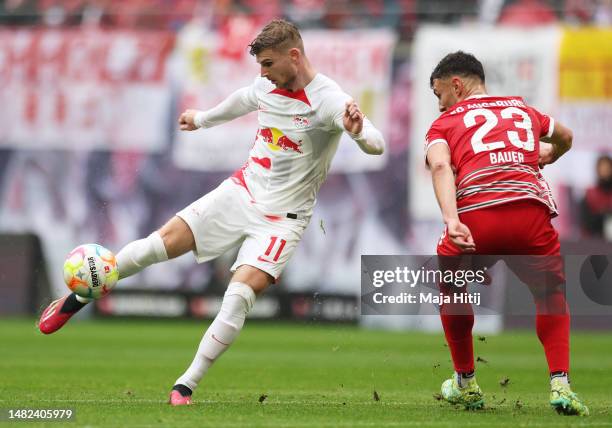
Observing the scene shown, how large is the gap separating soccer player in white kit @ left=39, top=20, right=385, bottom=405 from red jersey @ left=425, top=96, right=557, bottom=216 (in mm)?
750

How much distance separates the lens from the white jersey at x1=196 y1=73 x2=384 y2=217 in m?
7.35

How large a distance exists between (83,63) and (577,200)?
8.99 m

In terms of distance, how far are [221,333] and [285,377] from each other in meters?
3.10

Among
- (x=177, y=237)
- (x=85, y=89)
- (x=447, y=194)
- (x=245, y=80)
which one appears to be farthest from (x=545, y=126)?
(x=85, y=89)

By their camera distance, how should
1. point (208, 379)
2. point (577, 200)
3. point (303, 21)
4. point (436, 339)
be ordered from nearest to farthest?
1. point (208, 379)
2. point (436, 339)
3. point (577, 200)
4. point (303, 21)

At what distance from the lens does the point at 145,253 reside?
290 inches

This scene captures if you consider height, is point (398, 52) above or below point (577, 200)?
above

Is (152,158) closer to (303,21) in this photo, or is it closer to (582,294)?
(303,21)

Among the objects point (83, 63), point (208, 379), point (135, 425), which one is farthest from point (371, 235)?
point (135, 425)

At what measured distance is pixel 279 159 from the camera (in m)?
7.48

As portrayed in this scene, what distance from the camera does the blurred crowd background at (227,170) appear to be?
18.6 metres

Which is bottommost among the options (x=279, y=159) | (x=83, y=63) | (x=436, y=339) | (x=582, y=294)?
(x=436, y=339)

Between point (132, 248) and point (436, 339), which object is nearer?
point (132, 248)

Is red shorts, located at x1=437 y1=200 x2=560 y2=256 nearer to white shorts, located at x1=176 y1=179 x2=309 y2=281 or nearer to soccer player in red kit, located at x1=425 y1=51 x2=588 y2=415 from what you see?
soccer player in red kit, located at x1=425 y1=51 x2=588 y2=415
